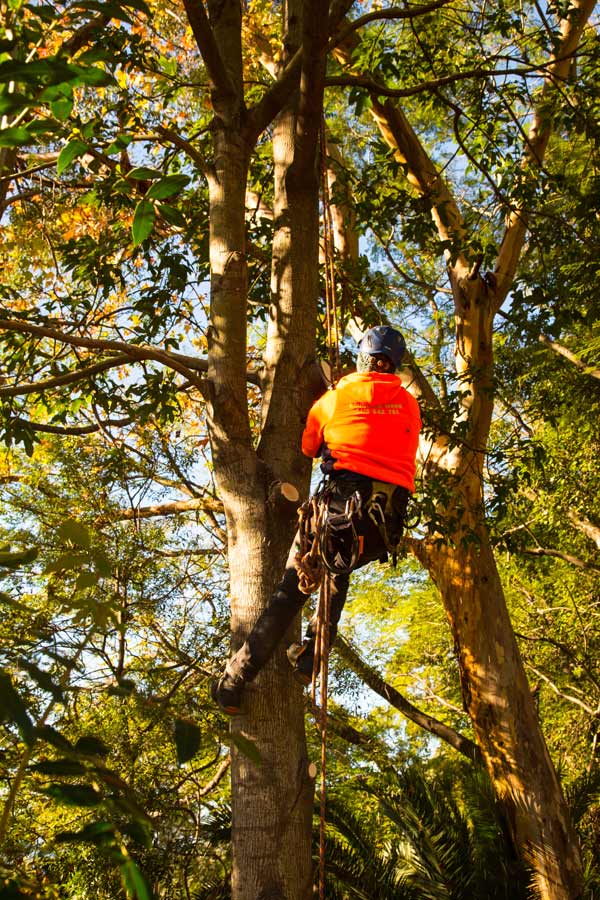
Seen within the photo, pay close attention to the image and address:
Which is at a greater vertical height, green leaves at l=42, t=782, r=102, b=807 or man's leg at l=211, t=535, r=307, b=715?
man's leg at l=211, t=535, r=307, b=715

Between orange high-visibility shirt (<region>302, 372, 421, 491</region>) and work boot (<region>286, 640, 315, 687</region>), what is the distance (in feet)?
2.70

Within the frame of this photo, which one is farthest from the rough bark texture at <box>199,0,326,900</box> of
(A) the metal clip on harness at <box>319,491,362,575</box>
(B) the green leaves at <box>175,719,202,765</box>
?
(B) the green leaves at <box>175,719,202,765</box>

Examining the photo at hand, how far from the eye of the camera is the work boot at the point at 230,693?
3.80 metres

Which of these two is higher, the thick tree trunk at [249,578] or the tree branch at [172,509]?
the tree branch at [172,509]

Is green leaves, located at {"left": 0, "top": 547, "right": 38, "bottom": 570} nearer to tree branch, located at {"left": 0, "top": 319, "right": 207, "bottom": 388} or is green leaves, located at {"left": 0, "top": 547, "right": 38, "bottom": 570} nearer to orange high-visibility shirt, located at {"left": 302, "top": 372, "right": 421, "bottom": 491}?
orange high-visibility shirt, located at {"left": 302, "top": 372, "right": 421, "bottom": 491}

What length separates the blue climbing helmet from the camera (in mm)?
Result: 4086

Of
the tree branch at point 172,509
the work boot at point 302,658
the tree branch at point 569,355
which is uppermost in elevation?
the tree branch at point 569,355

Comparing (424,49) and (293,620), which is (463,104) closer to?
(424,49)

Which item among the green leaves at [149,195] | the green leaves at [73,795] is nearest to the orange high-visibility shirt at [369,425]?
the green leaves at [149,195]

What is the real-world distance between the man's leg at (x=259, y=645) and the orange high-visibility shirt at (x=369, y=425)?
1.75ft

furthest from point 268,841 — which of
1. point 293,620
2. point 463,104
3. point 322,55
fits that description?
point 463,104

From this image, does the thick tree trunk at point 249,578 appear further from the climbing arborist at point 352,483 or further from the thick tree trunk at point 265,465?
the climbing arborist at point 352,483

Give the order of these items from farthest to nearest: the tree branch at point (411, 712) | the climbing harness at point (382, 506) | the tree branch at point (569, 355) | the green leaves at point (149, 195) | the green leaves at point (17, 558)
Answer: the tree branch at point (569, 355) → the tree branch at point (411, 712) → the climbing harness at point (382, 506) → the green leaves at point (149, 195) → the green leaves at point (17, 558)

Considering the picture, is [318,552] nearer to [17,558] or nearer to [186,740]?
[17,558]
